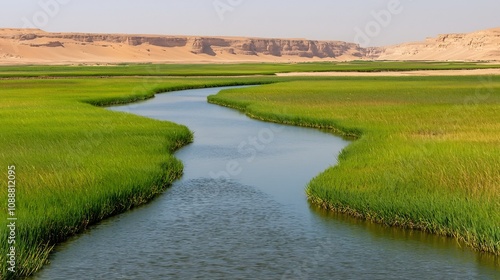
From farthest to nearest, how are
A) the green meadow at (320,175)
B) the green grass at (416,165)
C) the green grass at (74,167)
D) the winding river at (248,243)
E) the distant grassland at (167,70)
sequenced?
1. the distant grassland at (167,70)
2. the green grass at (416,165)
3. the green meadow at (320,175)
4. the green grass at (74,167)
5. the winding river at (248,243)

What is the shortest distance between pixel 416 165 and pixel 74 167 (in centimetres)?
926

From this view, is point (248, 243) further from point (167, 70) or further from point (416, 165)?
point (167, 70)

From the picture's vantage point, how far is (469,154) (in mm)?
19641

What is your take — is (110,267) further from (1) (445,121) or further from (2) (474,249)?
(1) (445,121)

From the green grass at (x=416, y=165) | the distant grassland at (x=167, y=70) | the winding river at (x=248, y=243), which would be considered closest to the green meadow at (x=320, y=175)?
the green grass at (x=416, y=165)

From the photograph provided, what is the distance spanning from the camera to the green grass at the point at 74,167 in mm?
12594

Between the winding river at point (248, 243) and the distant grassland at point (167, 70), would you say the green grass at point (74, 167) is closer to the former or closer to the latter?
the winding river at point (248, 243)

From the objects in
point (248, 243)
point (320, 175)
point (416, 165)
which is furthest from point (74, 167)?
point (416, 165)

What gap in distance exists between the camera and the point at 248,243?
42.2 ft

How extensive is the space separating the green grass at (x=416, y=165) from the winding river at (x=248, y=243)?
44cm

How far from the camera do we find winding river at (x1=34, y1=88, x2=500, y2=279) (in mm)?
11320

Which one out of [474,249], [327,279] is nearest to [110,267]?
[327,279]

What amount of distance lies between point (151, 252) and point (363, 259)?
12.5ft

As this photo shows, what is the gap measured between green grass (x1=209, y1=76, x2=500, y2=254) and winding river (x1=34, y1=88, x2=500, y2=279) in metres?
0.44
